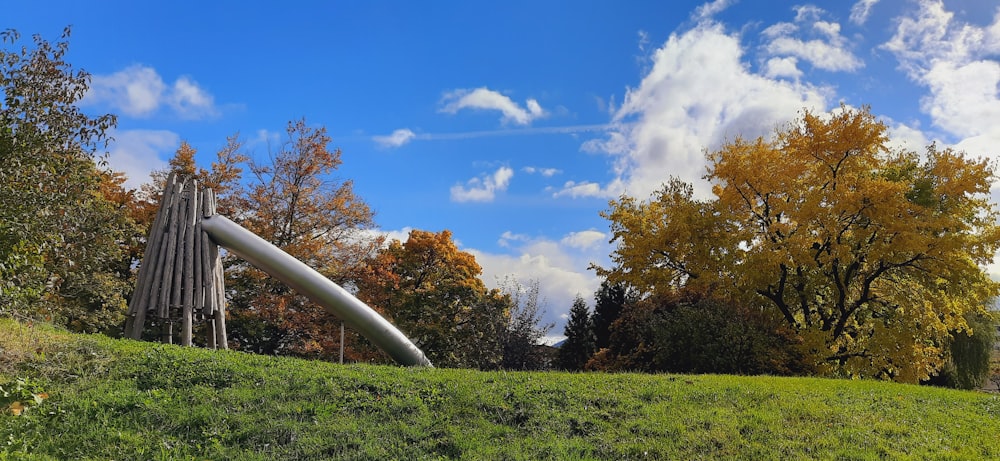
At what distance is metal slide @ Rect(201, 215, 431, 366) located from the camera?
1284 centimetres

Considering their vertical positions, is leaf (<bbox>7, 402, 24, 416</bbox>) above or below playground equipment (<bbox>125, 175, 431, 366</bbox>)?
below

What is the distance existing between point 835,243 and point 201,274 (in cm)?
1574

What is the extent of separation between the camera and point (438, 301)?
2106 centimetres

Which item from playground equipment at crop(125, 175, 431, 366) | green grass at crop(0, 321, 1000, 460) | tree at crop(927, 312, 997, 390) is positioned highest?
playground equipment at crop(125, 175, 431, 366)

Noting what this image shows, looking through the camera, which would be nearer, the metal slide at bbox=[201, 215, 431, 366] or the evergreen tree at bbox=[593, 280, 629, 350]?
the metal slide at bbox=[201, 215, 431, 366]

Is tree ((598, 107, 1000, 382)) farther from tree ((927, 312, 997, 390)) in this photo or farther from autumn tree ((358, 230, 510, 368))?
tree ((927, 312, 997, 390))

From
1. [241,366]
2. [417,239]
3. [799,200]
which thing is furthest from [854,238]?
[241,366]

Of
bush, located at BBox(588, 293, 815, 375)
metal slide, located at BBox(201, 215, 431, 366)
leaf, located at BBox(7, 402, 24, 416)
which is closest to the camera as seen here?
leaf, located at BBox(7, 402, 24, 416)

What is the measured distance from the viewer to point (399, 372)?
9.74 metres

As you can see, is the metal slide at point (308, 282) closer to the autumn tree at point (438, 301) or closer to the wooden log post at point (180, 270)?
the wooden log post at point (180, 270)

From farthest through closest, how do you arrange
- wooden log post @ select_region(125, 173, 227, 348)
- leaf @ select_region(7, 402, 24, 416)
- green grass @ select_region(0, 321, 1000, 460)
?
wooden log post @ select_region(125, 173, 227, 348), leaf @ select_region(7, 402, 24, 416), green grass @ select_region(0, 321, 1000, 460)

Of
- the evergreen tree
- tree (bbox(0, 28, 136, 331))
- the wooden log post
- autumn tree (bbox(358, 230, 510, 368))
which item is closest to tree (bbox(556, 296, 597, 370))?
the evergreen tree

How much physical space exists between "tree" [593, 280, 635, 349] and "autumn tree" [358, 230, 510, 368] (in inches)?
149

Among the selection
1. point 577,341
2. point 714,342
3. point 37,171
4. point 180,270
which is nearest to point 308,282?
point 180,270
